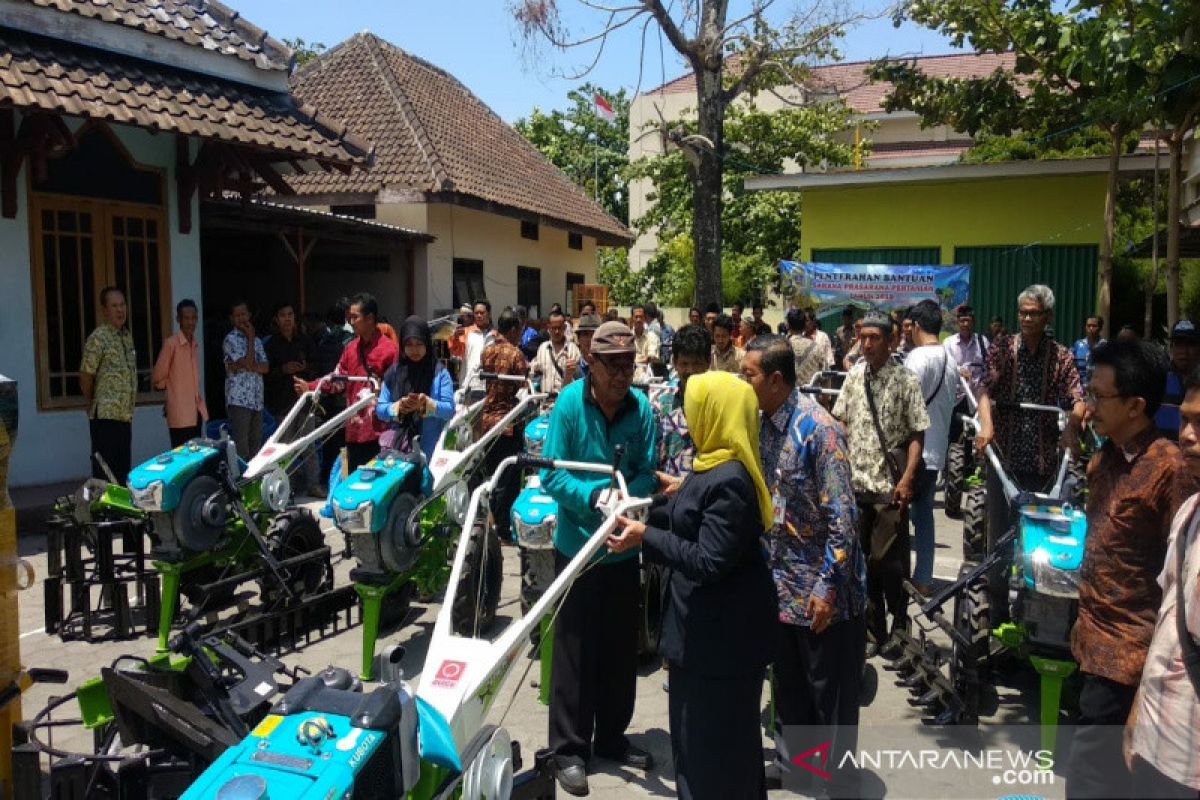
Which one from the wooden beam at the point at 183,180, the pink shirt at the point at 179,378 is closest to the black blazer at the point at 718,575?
the pink shirt at the point at 179,378

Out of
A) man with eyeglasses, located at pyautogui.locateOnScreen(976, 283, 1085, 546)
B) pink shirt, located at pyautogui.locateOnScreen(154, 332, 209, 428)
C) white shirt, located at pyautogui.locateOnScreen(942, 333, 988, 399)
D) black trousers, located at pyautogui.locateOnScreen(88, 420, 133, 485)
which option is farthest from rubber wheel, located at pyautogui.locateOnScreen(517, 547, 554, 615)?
white shirt, located at pyautogui.locateOnScreen(942, 333, 988, 399)

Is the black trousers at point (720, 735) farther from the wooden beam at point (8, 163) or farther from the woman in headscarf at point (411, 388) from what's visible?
the wooden beam at point (8, 163)

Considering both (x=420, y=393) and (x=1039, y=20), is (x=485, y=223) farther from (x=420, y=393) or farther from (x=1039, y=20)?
(x=420, y=393)

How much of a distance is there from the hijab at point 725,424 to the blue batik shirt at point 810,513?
0.55 metres

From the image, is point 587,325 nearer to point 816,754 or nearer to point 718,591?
point 816,754

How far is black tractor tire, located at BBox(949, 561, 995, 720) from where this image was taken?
4.41 metres

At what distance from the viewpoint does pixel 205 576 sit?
19.3 feet

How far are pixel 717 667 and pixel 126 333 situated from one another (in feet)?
19.6

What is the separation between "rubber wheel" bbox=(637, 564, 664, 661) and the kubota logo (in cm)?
166

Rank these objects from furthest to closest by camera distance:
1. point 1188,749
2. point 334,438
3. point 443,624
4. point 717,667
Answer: point 334,438, point 443,624, point 717,667, point 1188,749

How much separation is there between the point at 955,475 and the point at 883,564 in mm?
4257

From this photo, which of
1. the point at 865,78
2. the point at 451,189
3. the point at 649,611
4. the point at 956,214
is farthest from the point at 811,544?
the point at 865,78

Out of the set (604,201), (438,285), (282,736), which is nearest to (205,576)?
(282,736)

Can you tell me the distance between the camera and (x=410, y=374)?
20.5ft
